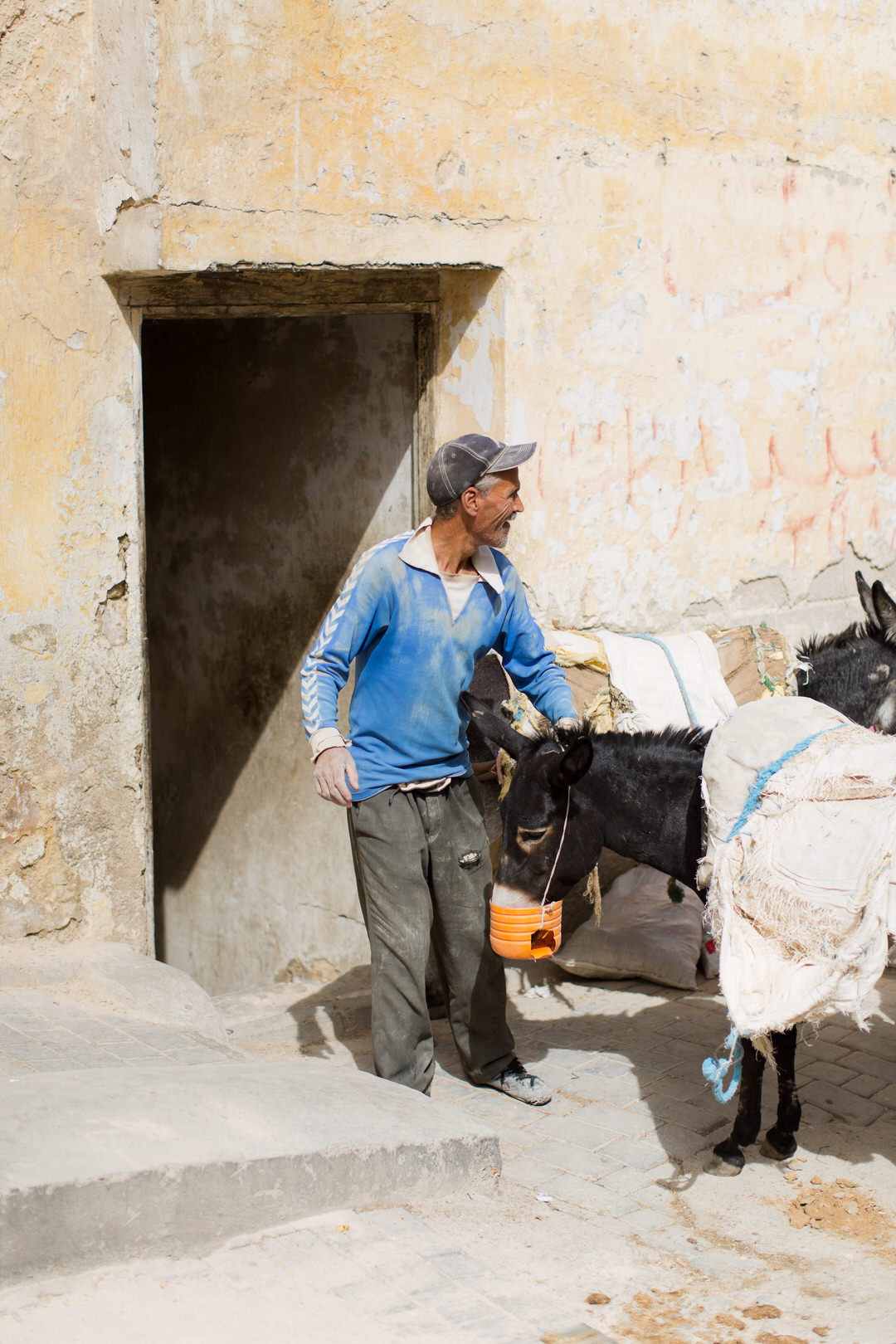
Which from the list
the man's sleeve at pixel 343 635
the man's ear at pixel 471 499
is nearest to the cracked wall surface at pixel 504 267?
the man's sleeve at pixel 343 635

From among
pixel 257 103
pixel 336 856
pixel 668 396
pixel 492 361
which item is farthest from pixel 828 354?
pixel 336 856

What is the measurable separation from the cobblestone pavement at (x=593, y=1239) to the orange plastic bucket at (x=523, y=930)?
0.68m

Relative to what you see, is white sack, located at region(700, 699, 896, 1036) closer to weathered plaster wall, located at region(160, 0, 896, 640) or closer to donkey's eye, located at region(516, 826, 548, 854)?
donkey's eye, located at region(516, 826, 548, 854)

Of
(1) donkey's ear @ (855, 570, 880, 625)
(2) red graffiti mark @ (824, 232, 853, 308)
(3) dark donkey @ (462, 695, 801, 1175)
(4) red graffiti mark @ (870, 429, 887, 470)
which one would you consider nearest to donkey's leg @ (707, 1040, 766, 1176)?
(3) dark donkey @ (462, 695, 801, 1175)

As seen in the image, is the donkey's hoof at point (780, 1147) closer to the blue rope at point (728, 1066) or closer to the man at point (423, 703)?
the blue rope at point (728, 1066)

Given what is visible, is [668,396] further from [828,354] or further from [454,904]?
[454,904]

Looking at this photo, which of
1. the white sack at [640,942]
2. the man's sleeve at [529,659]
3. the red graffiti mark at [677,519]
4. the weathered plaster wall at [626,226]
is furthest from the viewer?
the red graffiti mark at [677,519]

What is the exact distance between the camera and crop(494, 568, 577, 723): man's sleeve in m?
4.05

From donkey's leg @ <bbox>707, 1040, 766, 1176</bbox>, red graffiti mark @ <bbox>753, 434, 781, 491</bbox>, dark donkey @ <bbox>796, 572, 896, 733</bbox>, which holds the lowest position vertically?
donkey's leg @ <bbox>707, 1040, 766, 1176</bbox>

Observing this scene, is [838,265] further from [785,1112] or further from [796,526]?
[785,1112]

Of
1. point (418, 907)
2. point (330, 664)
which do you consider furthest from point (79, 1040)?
point (330, 664)

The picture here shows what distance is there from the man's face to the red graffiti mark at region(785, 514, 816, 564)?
277 centimetres

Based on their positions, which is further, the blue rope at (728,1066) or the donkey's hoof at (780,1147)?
the donkey's hoof at (780,1147)

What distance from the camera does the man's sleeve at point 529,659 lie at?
4.05 meters
